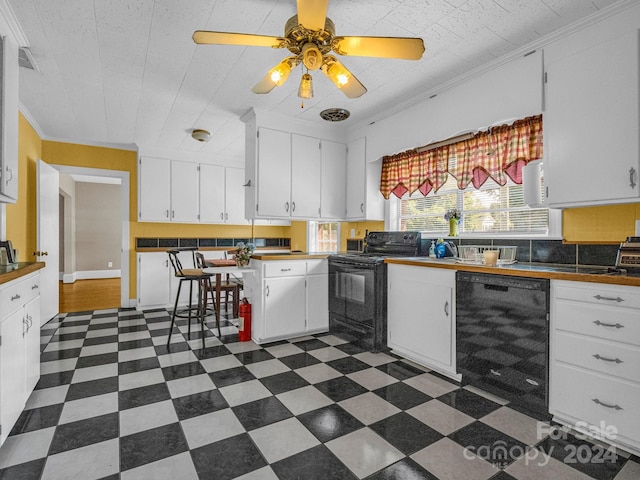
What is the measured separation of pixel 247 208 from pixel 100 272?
21.1 ft

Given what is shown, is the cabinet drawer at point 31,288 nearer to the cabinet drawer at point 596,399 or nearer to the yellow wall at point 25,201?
the yellow wall at point 25,201

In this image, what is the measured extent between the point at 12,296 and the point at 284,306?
83.2 inches

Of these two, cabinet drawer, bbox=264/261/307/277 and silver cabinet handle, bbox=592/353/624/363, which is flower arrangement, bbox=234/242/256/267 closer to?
cabinet drawer, bbox=264/261/307/277

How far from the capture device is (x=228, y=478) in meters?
1.53

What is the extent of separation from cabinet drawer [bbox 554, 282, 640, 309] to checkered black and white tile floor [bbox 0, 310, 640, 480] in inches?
29.5

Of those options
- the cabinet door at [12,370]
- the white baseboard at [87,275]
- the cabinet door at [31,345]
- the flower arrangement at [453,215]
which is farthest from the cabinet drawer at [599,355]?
the white baseboard at [87,275]

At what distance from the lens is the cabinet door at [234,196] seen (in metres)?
5.68

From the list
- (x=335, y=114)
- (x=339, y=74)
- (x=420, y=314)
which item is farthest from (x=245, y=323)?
(x=339, y=74)

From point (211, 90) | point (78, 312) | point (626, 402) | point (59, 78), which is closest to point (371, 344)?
point (626, 402)

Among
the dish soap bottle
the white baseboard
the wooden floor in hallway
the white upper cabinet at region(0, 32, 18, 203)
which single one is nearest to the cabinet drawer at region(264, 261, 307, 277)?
the dish soap bottle

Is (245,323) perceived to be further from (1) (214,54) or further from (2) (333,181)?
(1) (214,54)

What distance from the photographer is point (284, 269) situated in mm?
3463

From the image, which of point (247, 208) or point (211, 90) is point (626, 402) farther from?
point (211, 90)

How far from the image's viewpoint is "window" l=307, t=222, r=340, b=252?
4.76m
